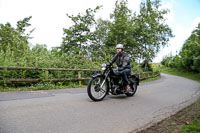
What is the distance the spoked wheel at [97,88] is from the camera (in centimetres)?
572

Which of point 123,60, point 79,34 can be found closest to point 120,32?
point 79,34

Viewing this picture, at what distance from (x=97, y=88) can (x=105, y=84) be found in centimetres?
49

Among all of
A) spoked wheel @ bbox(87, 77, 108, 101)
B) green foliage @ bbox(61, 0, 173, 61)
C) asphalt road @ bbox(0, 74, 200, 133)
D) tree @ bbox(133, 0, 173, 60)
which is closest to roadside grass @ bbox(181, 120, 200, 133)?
asphalt road @ bbox(0, 74, 200, 133)

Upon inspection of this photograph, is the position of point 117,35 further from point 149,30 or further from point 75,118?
point 75,118

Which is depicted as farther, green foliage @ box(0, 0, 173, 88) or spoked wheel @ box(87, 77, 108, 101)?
green foliage @ box(0, 0, 173, 88)

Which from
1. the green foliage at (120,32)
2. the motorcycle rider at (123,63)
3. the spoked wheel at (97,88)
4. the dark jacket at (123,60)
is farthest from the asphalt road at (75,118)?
the green foliage at (120,32)

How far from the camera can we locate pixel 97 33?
22.2 m

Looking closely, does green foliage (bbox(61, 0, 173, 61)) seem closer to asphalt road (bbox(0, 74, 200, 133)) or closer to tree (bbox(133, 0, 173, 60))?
tree (bbox(133, 0, 173, 60))

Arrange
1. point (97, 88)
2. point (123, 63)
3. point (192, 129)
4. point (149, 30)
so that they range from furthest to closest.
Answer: point (149, 30), point (123, 63), point (97, 88), point (192, 129)

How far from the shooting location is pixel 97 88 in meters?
5.85

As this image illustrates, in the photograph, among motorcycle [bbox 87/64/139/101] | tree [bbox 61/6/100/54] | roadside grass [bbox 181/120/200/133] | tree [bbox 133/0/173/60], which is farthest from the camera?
tree [bbox 133/0/173/60]

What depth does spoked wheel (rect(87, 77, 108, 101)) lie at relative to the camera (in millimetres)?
5717

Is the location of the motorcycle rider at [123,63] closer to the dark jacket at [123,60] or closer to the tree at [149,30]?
the dark jacket at [123,60]

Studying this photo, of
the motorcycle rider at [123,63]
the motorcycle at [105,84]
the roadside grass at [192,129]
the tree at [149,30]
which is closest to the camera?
the roadside grass at [192,129]
